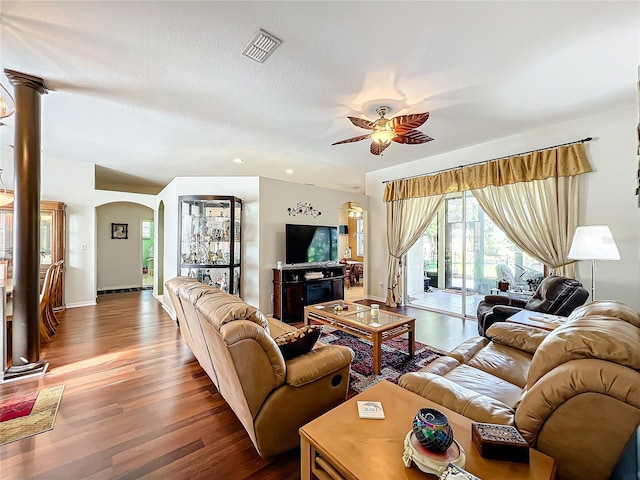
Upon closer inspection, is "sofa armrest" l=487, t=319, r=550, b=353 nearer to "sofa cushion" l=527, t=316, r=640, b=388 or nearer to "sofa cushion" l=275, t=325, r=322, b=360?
"sofa cushion" l=527, t=316, r=640, b=388

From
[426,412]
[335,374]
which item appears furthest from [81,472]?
[426,412]

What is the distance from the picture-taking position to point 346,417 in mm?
1243

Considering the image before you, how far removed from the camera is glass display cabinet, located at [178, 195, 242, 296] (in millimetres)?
4660

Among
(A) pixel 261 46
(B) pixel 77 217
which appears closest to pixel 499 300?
(A) pixel 261 46

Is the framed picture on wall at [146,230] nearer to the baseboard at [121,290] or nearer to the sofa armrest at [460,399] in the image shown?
the baseboard at [121,290]

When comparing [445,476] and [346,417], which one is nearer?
[445,476]

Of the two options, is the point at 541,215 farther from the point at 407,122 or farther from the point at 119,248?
the point at 119,248

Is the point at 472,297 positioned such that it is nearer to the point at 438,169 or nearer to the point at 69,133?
the point at 438,169

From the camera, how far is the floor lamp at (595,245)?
280cm

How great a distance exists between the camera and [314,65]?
97.0 inches

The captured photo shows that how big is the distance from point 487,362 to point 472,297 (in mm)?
3352

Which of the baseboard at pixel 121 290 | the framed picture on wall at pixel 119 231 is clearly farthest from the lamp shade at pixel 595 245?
the framed picture on wall at pixel 119 231

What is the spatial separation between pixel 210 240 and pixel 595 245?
5.27m

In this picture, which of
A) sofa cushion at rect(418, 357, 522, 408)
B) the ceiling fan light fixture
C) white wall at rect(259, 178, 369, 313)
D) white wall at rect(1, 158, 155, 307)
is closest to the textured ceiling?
the ceiling fan light fixture
